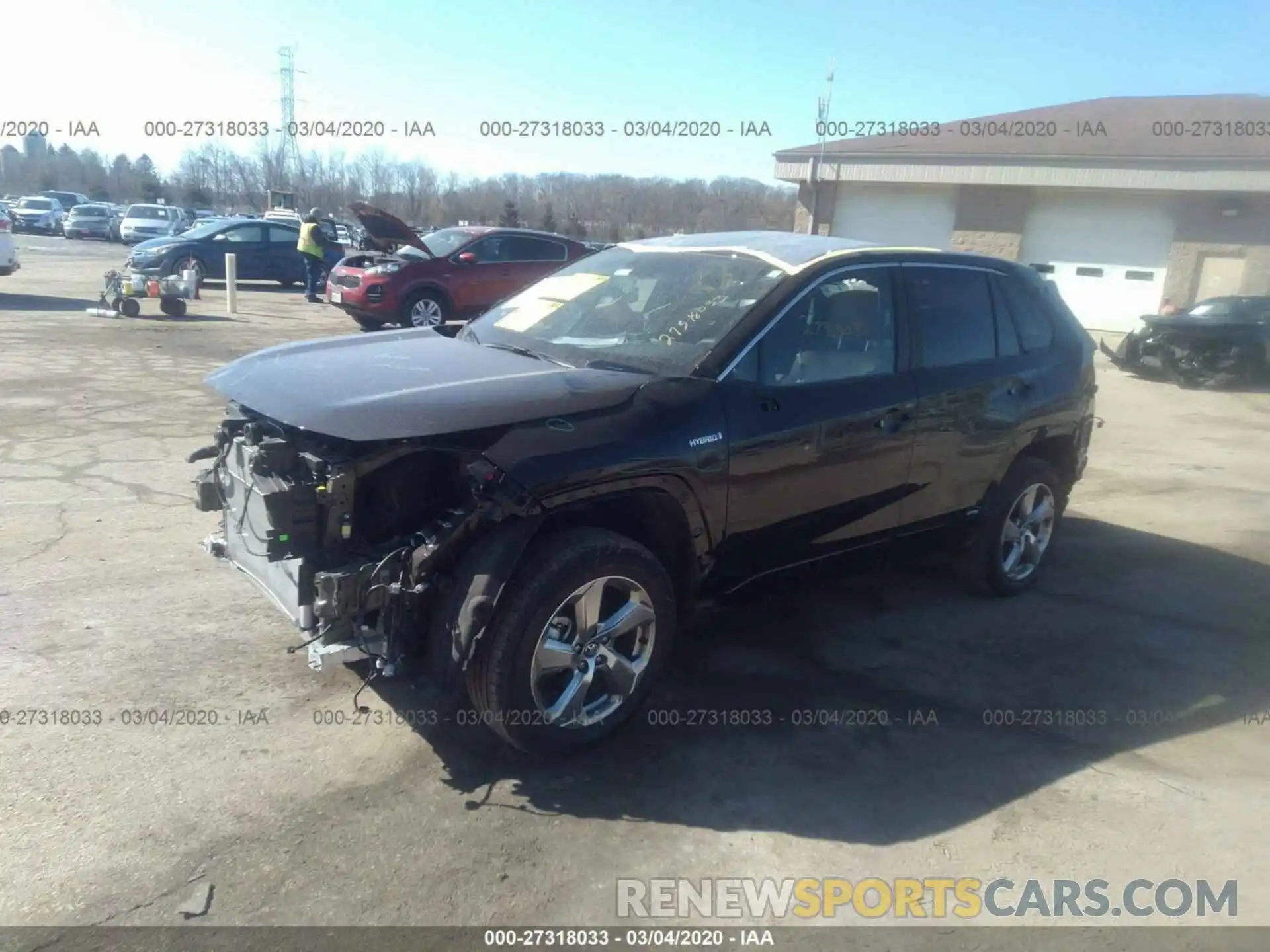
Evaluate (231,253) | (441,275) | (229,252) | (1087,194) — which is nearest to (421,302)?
(441,275)

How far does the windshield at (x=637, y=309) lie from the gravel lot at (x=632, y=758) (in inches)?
45.4

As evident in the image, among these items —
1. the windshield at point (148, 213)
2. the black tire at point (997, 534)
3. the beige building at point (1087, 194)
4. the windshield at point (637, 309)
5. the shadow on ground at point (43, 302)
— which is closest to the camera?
the windshield at point (637, 309)

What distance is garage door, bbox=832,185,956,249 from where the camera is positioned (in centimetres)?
2342

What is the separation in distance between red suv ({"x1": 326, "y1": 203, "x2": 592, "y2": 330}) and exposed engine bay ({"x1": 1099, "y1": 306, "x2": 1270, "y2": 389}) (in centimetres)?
913

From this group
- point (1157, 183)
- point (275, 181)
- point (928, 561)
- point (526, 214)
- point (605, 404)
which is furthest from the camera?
point (275, 181)

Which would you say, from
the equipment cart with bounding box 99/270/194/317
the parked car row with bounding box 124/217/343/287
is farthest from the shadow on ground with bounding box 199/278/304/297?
the equipment cart with bounding box 99/270/194/317

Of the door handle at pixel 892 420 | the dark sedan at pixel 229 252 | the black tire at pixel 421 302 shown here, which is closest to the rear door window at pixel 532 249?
the black tire at pixel 421 302

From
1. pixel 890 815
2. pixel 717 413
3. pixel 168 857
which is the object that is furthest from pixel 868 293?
pixel 168 857

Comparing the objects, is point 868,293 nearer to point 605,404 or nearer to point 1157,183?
point 605,404

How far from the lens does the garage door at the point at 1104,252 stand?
20.8 metres

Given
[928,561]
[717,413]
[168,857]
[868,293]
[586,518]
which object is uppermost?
[868,293]

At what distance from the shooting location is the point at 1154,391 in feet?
47.9

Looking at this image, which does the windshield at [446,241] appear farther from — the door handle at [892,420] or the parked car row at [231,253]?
the door handle at [892,420]

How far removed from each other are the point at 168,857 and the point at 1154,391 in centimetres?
1506
